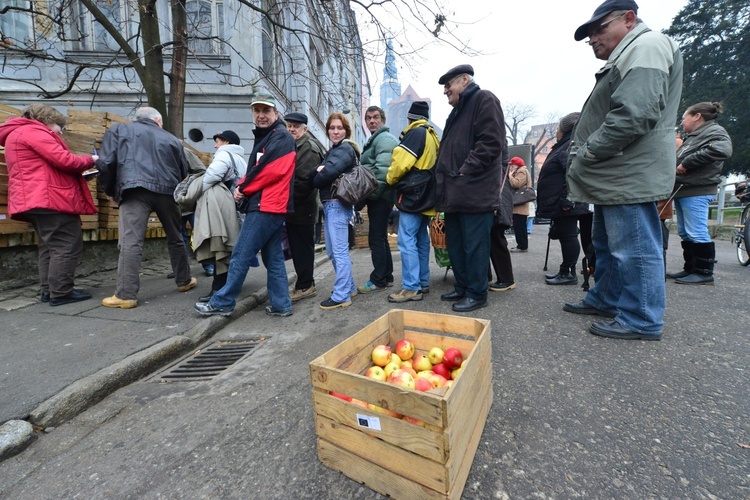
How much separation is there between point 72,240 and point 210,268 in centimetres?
196

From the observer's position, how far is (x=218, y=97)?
35.6 ft

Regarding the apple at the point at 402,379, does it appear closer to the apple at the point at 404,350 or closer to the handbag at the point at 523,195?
the apple at the point at 404,350

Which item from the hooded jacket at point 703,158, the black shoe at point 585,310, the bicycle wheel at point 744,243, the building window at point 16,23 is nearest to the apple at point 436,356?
the black shoe at point 585,310

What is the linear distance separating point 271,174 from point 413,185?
1.46m

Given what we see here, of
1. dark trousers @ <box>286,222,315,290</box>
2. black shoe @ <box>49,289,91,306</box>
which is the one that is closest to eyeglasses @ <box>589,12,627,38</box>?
dark trousers @ <box>286,222,315,290</box>

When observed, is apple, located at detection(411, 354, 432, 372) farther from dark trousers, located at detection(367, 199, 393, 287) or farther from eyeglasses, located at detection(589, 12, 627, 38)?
eyeglasses, located at detection(589, 12, 627, 38)

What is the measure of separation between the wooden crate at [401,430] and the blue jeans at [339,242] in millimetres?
2341

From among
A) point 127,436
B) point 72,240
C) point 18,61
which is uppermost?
point 18,61

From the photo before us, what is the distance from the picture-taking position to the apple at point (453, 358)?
192cm

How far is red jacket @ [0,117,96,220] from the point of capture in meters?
3.71

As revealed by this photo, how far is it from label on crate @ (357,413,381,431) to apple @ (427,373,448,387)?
1.58 feet

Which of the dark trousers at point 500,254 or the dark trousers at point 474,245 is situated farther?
the dark trousers at point 500,254

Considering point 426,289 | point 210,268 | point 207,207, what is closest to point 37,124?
point 207,207

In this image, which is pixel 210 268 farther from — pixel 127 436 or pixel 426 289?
pixel 127 436
